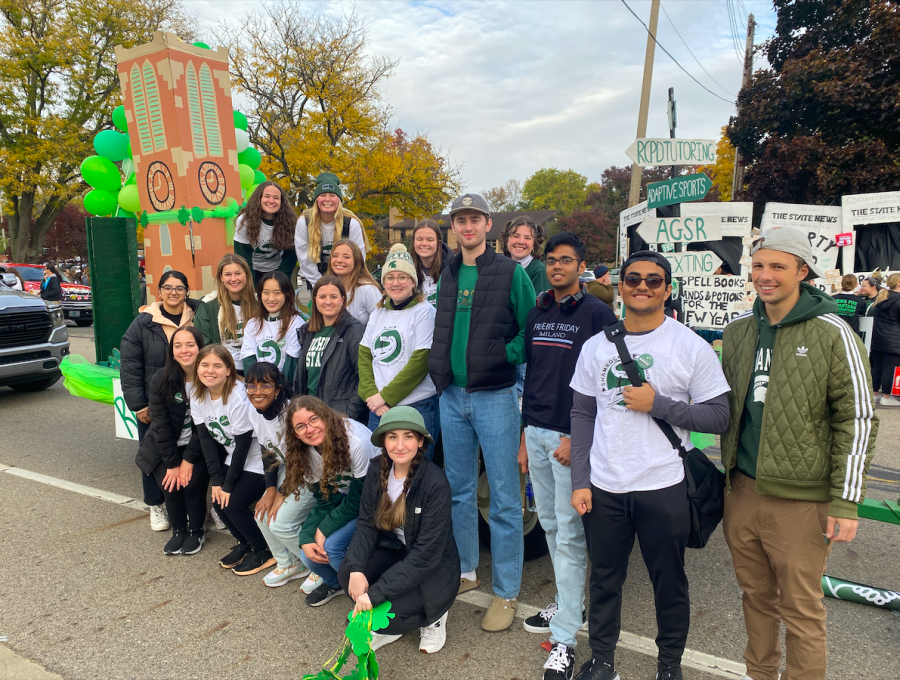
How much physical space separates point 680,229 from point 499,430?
11.1ft

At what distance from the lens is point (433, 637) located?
2.67 metres

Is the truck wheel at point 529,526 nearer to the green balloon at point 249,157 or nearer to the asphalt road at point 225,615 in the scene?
the asphalt road at point 225,615

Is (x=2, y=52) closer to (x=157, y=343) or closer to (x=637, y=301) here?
(x=157, y=343)

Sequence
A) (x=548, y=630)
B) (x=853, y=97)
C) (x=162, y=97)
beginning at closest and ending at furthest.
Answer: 1. (x=548, y=630)
2. (x=162, y=97)
3. (x=853, y=97)

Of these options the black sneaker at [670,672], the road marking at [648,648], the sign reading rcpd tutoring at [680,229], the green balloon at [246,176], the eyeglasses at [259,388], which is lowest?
the road marking at [648,648]

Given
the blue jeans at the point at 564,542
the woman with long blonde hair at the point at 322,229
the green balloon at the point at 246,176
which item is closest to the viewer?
the blue jeans at the point at 564,542

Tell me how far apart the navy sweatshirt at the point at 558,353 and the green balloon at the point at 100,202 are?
5.05 metres

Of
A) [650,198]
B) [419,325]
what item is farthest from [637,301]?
[650,198]

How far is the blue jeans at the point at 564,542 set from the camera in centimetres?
252

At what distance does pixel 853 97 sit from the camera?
12.0 meters

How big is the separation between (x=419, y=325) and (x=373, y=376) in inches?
15.9

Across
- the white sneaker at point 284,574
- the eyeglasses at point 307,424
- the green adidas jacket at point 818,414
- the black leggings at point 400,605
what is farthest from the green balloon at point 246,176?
the green adidas jacket at point 818,414

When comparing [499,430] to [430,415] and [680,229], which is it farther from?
[680,229]

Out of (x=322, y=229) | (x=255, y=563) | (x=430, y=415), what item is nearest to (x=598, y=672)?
(x=430, y=415)
